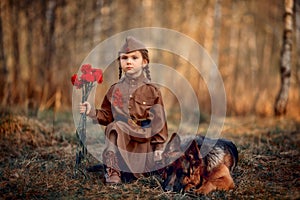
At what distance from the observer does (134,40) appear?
12.1 feet

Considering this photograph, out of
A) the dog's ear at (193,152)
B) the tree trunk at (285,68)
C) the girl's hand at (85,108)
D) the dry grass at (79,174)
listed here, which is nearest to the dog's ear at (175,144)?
the dog's ear at (193,152)

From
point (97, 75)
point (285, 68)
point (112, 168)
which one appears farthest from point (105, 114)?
point (285, 68)

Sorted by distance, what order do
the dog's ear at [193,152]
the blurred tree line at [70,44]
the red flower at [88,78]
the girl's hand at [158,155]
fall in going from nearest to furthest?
the dog's ear at [193,152] → the red flower at [88,78] → the girl's hand at [158,155] → the blurred tree line at [70,44]

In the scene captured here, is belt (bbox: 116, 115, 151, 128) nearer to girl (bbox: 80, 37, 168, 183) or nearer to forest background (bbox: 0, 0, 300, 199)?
girl (bbox: 80, 37, 168, 183)

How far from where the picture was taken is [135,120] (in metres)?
3.66

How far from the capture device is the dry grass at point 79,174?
3244 millimetres

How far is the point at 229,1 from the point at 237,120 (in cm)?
899

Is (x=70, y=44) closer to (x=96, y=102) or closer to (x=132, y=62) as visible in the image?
(x=96, y=102)

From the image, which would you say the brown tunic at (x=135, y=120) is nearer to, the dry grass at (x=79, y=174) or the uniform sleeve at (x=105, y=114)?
the uniform sleeve at (x=105, y=114)

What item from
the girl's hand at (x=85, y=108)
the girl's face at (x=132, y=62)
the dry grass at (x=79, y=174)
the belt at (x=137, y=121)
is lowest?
the dry grass at (x=79, y=174)

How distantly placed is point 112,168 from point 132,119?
0.55 metres

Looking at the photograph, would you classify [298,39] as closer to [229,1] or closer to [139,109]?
[229,1]

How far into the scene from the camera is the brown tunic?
140 inches

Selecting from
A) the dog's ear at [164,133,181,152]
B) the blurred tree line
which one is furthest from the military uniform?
the blurred tree line
